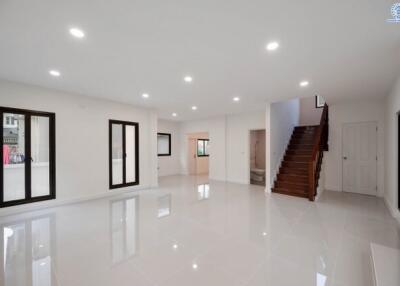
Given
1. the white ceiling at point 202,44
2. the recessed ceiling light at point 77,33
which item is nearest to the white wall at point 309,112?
the white ceiling at point 202,44

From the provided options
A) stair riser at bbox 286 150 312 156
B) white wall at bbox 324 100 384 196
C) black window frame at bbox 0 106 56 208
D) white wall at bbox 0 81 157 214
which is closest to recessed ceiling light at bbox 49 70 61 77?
white wall at bbox 0 81 157 214

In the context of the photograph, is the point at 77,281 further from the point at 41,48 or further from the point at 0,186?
the point at 0,186

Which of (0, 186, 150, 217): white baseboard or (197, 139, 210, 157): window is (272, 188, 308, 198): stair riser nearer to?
(0, 186, 150, 217): white baseboard

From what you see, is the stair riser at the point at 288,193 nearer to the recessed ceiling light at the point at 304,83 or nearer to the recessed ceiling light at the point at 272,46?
the recessed ceiling light at the point at 304,83

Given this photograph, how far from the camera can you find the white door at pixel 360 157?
214 inches

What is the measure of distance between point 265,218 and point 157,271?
7.90 ft

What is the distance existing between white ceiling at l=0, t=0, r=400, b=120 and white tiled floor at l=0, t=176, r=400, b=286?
2.77m

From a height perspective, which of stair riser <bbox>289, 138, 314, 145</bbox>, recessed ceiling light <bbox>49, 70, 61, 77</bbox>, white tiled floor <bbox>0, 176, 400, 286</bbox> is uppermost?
recessed ceiling light <bbox>49, 70, 61, 77</bbox>

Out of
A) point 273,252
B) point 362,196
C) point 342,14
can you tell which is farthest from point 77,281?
point 362,196

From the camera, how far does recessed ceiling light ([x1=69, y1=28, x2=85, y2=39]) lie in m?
2.24

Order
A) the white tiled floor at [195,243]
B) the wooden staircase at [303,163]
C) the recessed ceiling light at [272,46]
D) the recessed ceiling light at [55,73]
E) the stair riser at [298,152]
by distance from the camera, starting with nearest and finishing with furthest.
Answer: the white tiled floor at [195,243] → the recessed ceiling light at [272,46] → the recessed ceiling light at [55,73] → the wooden staircase at [303,163] → the stair riser at [298,152]

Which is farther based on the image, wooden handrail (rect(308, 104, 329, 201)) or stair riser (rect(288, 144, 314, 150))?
stair riser (rect(288, 144, 314, 150))

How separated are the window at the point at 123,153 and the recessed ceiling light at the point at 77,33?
3560 mm

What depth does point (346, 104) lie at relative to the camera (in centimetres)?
584
